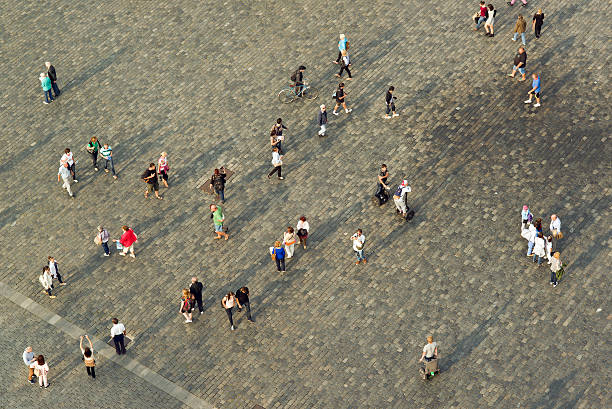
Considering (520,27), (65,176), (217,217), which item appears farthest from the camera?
(520,27)

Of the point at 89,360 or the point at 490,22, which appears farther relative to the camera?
the point at 490,22

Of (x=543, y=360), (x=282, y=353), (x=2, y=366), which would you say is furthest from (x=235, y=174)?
(x=543, y=360)

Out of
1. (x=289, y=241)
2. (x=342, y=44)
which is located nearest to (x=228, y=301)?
(x=289, y=241)

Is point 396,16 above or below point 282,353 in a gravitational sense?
above

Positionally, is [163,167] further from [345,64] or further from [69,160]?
[345,64]

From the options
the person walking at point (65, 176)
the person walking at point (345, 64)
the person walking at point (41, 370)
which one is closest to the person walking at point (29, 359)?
the person walking at point (41, 370)

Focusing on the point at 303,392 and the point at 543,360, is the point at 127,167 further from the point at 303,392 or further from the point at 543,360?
the point at 543,360
